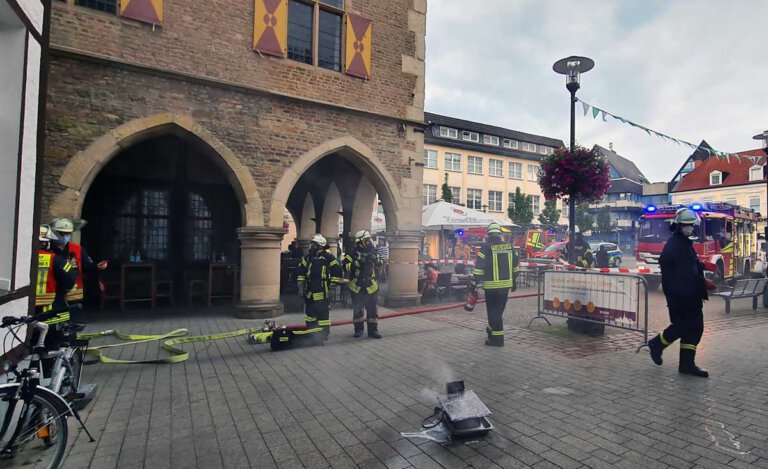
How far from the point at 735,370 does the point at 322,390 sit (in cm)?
531

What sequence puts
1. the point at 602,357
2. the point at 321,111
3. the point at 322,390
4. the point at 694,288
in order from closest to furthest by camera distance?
the point at 322,390 → the point at 694,288 → the point at 602,357 → the point at 321,111

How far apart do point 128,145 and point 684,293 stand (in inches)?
383

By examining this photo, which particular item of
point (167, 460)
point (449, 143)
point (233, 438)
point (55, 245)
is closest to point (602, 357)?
point (233, 438)

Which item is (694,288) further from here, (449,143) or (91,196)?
(449,143)

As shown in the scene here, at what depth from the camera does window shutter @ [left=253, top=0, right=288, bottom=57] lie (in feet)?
30.8

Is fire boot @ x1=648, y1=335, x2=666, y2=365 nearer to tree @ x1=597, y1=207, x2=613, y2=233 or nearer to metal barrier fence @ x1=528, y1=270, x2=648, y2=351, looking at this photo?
metal barrier fence @ x1=528, y1=270, x2=648, y2=351

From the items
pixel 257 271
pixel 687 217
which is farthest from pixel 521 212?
pixel 687 217

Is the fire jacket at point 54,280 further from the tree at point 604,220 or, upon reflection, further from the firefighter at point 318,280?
the tree at point 604,220

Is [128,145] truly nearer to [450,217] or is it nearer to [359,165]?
[359,165]

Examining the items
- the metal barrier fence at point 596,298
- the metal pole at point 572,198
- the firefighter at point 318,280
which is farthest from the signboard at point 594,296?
the firefighter at point 318,280

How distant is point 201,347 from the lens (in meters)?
6.82

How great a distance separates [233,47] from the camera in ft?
30.1

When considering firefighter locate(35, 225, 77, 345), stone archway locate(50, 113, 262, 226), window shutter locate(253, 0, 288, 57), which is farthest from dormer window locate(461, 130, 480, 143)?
firefighter locate(35, 225, 77, 345)

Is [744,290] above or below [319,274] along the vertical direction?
below
